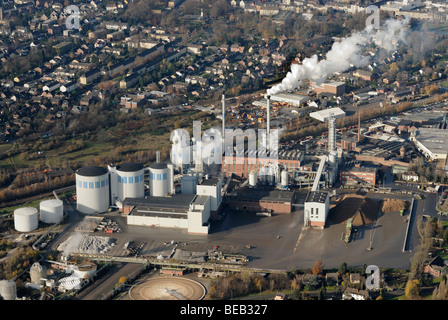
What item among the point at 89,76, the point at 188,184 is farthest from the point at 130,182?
the point at 89,76

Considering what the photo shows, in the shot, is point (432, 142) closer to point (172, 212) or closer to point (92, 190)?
point (172, 212)

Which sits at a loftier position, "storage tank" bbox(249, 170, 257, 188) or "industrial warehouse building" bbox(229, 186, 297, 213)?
"storage tank" bbox(249, 170, 257, 188)

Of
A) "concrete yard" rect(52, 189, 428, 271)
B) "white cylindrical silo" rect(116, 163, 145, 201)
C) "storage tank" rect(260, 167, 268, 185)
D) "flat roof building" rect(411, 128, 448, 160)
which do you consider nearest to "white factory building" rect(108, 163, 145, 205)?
"white cylindrical silo" rect(116, 163, 145, 201)

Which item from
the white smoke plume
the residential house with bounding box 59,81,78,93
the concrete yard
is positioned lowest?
the concrete yard

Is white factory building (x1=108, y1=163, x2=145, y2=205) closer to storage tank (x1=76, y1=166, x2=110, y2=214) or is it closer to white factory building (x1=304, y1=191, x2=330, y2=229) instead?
storage tank (x1=76, y1=166, x2=110, y2=214)

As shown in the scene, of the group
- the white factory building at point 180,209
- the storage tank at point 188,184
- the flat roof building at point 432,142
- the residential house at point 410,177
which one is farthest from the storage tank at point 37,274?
the flat roof building at point 432,142

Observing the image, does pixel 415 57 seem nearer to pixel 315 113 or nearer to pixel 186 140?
pixel 315 113

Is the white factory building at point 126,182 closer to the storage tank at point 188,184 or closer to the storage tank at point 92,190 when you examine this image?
the storage tank at point 92,190

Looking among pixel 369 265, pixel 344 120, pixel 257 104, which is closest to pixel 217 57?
pixel 257 104
